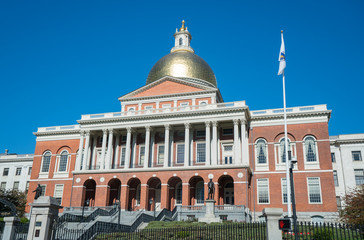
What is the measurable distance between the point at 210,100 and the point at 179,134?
6.37 m

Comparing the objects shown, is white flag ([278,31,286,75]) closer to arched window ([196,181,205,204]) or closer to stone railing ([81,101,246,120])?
stone railing ([81,101,246,120])

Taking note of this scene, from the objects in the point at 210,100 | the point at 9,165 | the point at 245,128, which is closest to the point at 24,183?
the point at 9,165

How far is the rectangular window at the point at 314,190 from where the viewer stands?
4251 cm

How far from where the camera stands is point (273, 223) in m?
16.5

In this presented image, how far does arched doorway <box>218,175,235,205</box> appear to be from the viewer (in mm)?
45156

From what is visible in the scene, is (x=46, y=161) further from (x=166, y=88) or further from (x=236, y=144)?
(x=236, y=144)

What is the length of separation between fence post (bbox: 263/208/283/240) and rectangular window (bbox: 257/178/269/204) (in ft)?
93.7

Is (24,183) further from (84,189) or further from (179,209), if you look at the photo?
(179,209)

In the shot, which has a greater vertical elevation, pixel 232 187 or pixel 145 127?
pixel 145 127

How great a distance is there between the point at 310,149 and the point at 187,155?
1488 centimetres

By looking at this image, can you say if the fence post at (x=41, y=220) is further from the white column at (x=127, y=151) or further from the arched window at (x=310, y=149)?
the arched window at (x=310, y=149)

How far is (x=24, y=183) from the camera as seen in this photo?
67.9m

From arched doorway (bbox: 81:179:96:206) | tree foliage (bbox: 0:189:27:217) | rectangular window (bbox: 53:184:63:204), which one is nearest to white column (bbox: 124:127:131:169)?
arched doorway (bbox: 81:179:96:206)

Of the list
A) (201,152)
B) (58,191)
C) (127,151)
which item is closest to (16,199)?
(58,191)
